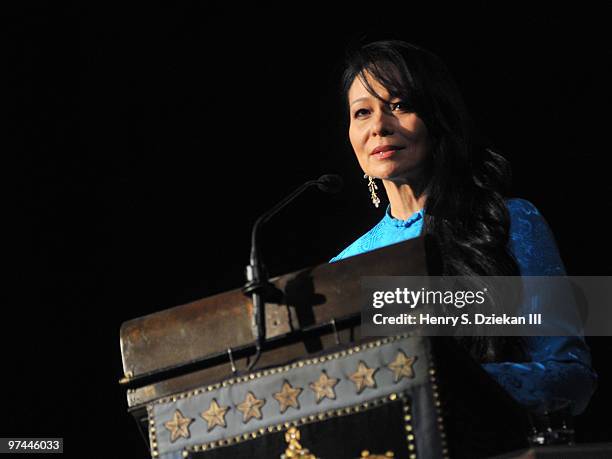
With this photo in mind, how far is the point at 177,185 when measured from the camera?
3.57m

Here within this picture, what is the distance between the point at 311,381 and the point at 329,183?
0.61m

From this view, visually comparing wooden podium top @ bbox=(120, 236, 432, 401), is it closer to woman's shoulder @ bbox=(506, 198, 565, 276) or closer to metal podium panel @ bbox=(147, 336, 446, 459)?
metal podium panel @ bbox=(147, 336, 446, 459)

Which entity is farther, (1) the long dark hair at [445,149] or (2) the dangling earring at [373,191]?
(2) the dangling earring at [373,191]

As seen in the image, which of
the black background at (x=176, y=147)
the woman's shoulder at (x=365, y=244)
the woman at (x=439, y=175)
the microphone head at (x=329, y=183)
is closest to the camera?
the microphone head at (x=329, y=183)

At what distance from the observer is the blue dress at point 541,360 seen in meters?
1.75

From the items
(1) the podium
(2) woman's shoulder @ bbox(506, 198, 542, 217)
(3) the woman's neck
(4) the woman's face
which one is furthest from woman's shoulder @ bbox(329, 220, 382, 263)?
(1) the podium

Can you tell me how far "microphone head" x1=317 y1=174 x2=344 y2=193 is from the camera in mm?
1862

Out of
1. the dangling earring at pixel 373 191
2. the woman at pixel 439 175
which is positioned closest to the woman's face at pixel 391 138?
the woman at pixel 439 175

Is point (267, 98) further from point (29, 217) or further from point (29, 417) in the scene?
point (29, 417)

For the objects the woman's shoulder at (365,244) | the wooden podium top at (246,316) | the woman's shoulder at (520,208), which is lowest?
the wooden podium top at (246,316)

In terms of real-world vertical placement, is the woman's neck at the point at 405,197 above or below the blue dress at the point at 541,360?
above

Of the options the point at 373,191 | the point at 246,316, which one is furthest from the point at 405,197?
the point at 246,316

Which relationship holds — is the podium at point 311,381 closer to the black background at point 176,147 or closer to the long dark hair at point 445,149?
the long dark hair at point 445,149

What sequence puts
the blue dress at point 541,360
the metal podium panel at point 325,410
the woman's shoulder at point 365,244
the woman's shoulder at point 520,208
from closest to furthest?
1. the metal podium panel at point 325,410
2. the blue dress at point 541,360
3. the woman's shoulder at point 520,208
4. the woman's shoulder at point 365,244
